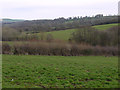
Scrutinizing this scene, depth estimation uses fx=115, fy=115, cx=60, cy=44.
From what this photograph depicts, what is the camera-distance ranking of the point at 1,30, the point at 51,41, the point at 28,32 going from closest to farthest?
the point at 1,30, the point at 51,41, the point at 28,32

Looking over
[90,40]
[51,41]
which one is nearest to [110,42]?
[90,40]

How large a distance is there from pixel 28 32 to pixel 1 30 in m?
5.73

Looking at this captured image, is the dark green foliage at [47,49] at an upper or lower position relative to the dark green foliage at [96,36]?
lower

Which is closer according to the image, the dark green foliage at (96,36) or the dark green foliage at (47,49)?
the dark green foliage at (96,36)

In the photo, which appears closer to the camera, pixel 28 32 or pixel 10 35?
pixel 10 35

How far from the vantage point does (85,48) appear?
21.6m

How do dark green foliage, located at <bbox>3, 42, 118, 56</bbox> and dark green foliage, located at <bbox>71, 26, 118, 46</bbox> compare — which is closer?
dark green foliage, located at <bbox>71, 26, 118, 46</bbox>

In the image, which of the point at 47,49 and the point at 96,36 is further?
the point at 47,49

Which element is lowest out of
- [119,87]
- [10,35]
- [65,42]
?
[119,87]

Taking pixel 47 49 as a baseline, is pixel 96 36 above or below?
above

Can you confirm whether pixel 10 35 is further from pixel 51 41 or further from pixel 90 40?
pixel 90 40

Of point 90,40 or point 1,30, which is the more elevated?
point 1,30

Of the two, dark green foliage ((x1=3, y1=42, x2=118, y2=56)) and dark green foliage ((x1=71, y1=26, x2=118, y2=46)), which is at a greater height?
dark green foliage ((x1=71, y1=26, x2=118, y2=46))

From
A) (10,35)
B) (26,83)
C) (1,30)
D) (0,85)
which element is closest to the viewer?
(0,85)
